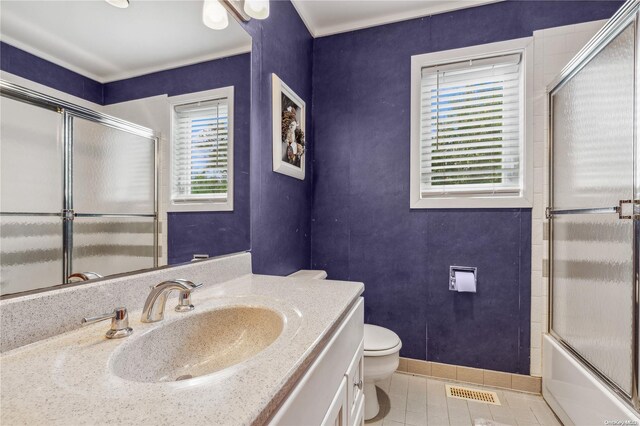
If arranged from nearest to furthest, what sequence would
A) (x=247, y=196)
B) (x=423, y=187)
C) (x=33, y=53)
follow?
(x=33, y=53)
(x=247, y=196)
(x=423, y=187)

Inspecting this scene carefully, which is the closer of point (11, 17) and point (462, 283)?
point (11, 17)

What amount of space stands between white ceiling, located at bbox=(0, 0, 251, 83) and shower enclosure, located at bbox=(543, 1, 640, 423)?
5.37ft

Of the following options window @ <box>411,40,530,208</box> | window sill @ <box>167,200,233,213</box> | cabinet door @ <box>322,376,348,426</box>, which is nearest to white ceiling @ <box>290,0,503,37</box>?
window @ <box>411,40,530,208</box>

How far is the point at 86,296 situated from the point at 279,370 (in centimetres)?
55

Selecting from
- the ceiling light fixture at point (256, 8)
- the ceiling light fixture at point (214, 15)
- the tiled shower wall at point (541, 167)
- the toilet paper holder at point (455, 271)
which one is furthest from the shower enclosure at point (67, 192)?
the tiled shower wall at point (541, 167)

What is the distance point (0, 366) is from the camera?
53cm

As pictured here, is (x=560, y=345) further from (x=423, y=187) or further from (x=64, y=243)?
(x=64, y=243)

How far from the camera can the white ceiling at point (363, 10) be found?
1.91m

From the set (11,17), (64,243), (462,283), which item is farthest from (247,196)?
(462,283)

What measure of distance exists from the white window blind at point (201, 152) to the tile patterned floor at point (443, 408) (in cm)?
145

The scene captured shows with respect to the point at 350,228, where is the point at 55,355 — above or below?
below

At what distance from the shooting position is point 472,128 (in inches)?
74.9

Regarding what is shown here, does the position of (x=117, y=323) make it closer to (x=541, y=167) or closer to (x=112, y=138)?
(x=112, y=138)

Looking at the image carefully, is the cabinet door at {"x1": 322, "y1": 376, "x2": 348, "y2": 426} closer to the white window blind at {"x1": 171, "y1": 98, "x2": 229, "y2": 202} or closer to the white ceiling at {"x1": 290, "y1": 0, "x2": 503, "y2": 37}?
the white window blind at {"x1": 171, "y1": 98, "x2": 229, "y2": 202}
